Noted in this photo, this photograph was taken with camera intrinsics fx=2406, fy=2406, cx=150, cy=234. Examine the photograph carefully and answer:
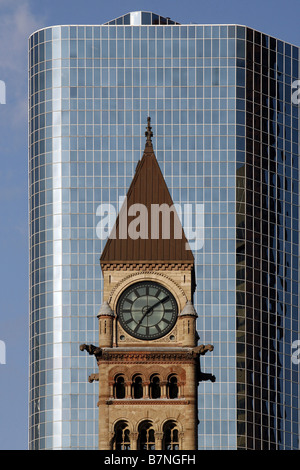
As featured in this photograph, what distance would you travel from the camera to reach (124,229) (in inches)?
6590

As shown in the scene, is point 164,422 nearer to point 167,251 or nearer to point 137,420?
point 137,420

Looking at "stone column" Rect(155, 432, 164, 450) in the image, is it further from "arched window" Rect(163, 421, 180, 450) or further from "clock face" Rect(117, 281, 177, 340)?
"clock face" Rect(117, 281, 177, 340)

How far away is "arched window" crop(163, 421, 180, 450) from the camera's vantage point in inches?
6358

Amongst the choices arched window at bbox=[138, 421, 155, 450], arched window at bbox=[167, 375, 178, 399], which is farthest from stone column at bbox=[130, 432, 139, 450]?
arched window at bbox=[167, 375, 178, 399]

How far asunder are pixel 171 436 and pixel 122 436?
331 centimetres

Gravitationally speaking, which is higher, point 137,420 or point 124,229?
point 124,229

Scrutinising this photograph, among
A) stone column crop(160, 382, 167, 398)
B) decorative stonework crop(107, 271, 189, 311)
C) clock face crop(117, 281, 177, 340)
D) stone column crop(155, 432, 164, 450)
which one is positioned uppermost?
decorative stonework crop(107, 271, 189, 311)

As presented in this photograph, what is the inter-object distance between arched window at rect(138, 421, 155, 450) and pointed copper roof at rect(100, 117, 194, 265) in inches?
453

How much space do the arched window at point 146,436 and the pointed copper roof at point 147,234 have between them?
453 inches

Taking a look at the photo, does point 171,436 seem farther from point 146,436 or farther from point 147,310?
point 147,310
